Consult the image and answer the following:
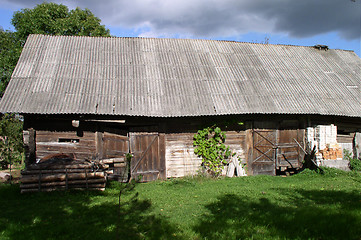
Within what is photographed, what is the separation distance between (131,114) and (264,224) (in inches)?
246

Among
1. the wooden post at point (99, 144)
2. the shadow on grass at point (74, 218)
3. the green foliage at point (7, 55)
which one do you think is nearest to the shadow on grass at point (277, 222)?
the shadow on grass at point (74, 218)

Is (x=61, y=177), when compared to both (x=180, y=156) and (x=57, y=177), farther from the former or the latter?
(x=180, y=156)

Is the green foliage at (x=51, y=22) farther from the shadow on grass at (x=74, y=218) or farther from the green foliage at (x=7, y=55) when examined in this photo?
the shadow on grass at (x=74, y=218)

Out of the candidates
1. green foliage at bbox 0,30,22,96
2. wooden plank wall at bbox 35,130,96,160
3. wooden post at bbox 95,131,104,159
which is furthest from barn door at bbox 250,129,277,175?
green foliage at bbox 0,30,22,96

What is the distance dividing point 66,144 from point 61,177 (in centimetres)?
212

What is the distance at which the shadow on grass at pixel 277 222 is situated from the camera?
14.1ft

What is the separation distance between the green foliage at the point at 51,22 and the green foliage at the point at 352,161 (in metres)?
18.2

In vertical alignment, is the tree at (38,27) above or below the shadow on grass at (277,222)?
above

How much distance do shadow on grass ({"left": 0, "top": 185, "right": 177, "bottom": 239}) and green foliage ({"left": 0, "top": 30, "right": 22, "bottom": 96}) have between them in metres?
15.0

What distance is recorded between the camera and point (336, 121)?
41.1 feet

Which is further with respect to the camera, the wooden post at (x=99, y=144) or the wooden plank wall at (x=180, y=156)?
the wooden plank wall at (x=180, y=156)

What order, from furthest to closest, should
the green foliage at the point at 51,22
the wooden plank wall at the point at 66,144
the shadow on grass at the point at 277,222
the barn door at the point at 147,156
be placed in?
the green foliage at the point at 51,22
the barn door at the point at 147,156
the wooden plank wall at the point at 66,144
the shadow on grass at the point at 277,222

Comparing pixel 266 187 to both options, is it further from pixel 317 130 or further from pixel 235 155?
pixel 317 130

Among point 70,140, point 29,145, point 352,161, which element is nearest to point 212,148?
point 70,140
